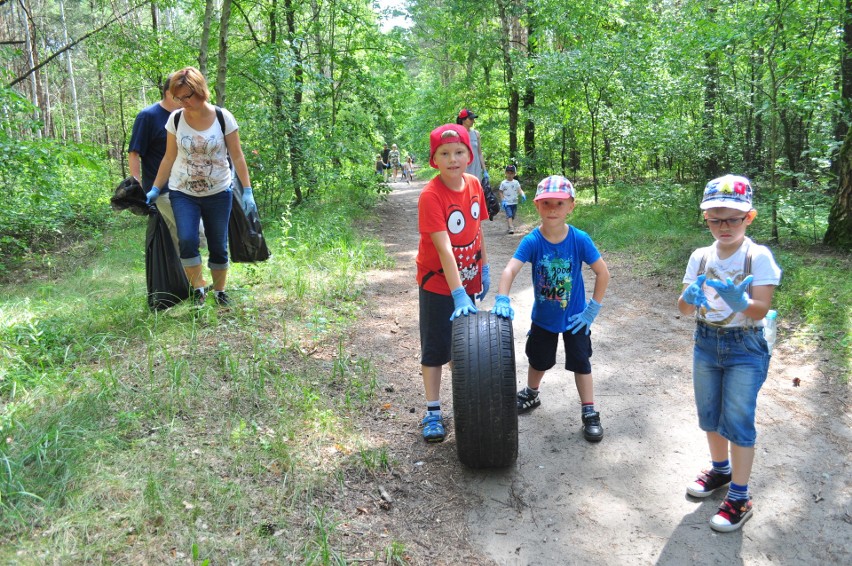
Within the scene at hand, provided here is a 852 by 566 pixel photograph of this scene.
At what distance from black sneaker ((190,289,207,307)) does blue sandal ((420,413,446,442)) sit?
237 cm

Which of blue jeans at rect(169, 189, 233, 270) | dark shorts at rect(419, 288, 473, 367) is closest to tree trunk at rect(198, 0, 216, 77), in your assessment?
blue jeans at rect(169, 189, 233, 270)

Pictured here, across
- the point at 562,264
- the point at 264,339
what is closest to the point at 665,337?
the point at 562,264

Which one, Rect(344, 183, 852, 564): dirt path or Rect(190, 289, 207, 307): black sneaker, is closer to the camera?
Rect(344, 183, 852, 564): dirt path

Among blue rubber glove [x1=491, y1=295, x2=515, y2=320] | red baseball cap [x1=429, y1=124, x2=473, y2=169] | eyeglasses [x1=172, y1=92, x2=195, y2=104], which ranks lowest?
blue rubber glove [x1=491, y1=295, x2=515, y2=320]

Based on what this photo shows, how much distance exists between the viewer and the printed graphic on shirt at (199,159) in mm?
4434

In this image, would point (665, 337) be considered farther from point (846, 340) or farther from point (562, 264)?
point (562, 264)

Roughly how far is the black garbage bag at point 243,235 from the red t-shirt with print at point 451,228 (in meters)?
2.19

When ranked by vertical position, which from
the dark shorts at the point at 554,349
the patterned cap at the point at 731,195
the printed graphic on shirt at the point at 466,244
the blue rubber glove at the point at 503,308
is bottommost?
the dark shorts at the point at 554,349

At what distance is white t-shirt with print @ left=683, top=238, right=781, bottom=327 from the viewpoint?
261 cm

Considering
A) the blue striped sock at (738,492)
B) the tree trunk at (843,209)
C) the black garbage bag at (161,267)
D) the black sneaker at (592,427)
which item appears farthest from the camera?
the tree trunk at (843,209)

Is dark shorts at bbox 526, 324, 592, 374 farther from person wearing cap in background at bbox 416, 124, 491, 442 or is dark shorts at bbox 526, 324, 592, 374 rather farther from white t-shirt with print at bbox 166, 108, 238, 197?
white t-shirt with print at bbox 166, 108, 238, 197

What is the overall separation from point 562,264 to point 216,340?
8.85 feet

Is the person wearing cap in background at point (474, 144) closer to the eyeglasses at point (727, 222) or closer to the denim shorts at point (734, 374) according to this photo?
the eyeglasses at point (727, 222)

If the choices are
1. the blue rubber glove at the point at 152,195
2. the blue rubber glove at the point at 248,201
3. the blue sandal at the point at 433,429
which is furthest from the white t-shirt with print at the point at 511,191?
the blue sandal at the point at 433,429
